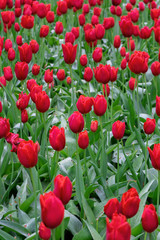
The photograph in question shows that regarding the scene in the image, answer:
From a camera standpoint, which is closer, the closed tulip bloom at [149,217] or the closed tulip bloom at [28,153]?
the closed tulip bloom at [149,217]

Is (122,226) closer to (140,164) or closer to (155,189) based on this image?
(155,189)

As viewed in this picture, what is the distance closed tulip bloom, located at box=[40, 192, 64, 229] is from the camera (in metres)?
0.89

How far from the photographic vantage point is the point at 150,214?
1.03 metres

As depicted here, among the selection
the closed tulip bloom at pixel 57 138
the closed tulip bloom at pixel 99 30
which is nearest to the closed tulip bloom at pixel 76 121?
the closed tulip bloom at pixel 57 138

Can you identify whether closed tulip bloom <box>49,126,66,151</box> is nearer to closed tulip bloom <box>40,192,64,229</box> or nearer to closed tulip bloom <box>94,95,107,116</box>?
closed tulip bloom <box>94,95,107,116</box>

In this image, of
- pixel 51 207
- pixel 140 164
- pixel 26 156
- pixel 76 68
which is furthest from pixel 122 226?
pixel 76 68

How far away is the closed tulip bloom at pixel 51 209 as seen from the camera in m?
0.89

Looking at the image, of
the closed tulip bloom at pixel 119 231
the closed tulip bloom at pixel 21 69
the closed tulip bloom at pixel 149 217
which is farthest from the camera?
the closed tulip bloom at pixel 21 69

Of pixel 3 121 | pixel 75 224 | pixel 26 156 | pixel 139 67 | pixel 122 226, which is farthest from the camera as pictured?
pixel 139 67

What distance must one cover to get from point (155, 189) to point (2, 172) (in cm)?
79

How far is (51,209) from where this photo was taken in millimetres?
896

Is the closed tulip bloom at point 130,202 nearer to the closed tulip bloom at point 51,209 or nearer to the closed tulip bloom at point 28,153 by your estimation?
the closed tulip bloom at point 51,209

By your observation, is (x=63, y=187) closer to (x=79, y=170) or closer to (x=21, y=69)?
(x=79, y=170)

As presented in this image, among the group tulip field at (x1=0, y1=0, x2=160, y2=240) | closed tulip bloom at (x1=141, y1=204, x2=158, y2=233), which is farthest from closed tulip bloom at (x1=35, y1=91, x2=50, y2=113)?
closed tulip bloom at (x1=141, y1=204, x2=158, y2=233)
